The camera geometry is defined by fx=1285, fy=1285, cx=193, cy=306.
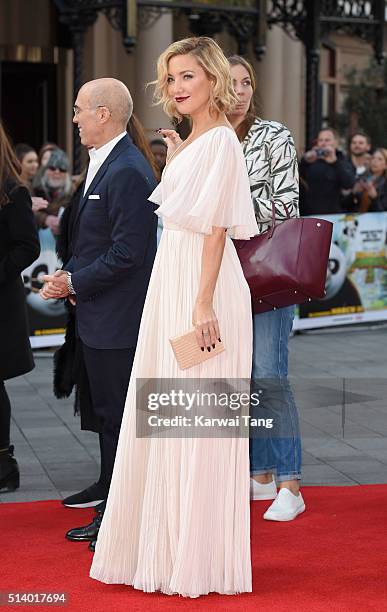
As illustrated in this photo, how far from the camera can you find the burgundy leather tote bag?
5.48 m

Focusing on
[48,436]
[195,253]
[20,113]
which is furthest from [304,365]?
[20,113]

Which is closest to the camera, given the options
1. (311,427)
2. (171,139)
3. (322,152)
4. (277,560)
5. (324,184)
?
(171,139)

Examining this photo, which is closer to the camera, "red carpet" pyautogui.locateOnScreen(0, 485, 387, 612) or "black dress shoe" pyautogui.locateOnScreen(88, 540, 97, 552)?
"red carpet" pyautogui.locateOnScreen(0, 485, 387, 612)

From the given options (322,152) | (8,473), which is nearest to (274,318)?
(8,473)

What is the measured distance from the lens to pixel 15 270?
6312 millimetres

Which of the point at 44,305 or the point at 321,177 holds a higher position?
the point at 321,177

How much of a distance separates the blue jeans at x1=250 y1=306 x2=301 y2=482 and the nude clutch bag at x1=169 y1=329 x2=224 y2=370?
1.38 m

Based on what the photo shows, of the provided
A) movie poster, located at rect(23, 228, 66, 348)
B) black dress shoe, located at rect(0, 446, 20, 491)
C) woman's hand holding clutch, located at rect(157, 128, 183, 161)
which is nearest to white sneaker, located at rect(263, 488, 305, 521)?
black dress shoe, located at rect(0, 446, 20, 491)

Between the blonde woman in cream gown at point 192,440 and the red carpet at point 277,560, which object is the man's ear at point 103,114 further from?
the red carpet at point 277,560

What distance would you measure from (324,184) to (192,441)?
893 centimetres

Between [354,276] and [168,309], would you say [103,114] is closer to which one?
[168,309]

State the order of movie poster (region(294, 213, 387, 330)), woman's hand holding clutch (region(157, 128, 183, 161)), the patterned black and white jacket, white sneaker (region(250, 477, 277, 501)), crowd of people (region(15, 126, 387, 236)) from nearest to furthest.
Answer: woman's hand holding clutch (region(157, 128, 183, 161))
the patterned black and white jacket
white sneaker (region(250, 477, 277, 501))
crowd of people (region(15, 126, 387, 236))
movie poster (region(294, 213, 387, 330))

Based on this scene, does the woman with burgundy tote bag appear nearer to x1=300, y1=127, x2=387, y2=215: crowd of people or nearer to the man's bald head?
the man's bald head

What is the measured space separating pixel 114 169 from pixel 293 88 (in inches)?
901
